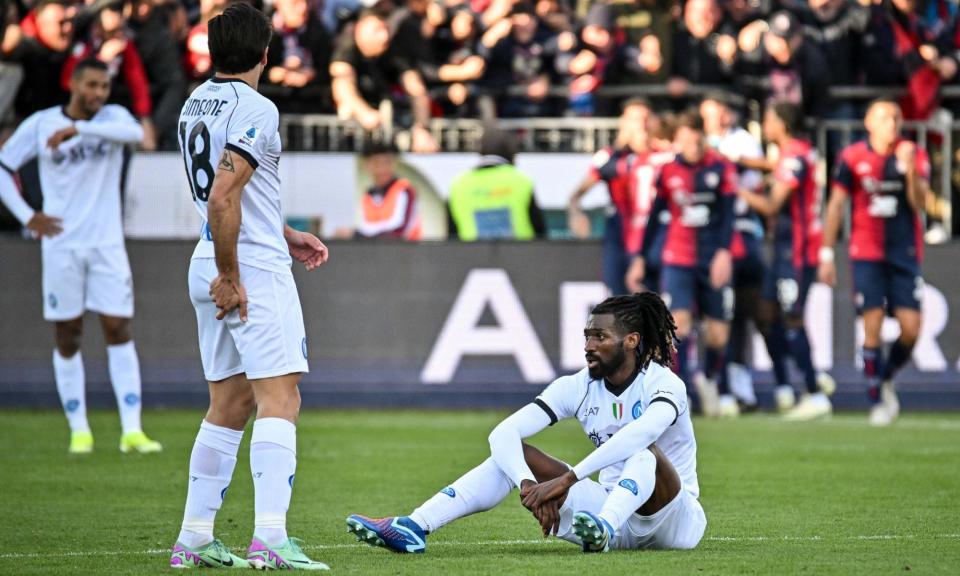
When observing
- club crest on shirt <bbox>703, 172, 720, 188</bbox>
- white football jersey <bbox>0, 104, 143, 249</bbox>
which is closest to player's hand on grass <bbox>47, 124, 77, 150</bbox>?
white football jersey <bbox>0, 104, 143, 249</bbox>

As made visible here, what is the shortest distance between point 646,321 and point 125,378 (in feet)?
18.2

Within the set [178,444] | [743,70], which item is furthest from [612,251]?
[178,444]

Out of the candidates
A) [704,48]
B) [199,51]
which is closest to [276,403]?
[199,51]

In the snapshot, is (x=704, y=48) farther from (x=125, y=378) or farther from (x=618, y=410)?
(x=618, y=410)

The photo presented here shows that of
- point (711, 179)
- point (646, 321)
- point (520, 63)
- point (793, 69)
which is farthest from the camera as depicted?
point (520, 63)

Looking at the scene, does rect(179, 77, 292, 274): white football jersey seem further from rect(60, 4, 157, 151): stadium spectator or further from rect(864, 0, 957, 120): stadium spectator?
rect(864, 0, 957, 120): stadium spectator

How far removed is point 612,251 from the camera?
635 inches

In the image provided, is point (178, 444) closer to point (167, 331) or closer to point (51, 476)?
point (51, 476)

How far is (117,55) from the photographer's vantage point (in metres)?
17.0

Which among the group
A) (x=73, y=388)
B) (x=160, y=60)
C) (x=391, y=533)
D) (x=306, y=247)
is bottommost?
(x=73, y=388)

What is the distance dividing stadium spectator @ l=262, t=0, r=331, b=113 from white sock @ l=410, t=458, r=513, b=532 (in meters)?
11.6

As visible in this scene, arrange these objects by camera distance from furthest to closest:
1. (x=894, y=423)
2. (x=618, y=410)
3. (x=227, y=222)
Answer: (x=894, y=423)
(x=618, y=410)
(x=227, y=222)

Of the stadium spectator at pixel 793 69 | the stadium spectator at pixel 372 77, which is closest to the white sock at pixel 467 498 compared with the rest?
the stadium spectator at pixel 372 77

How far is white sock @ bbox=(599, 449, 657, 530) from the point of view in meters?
6.64
